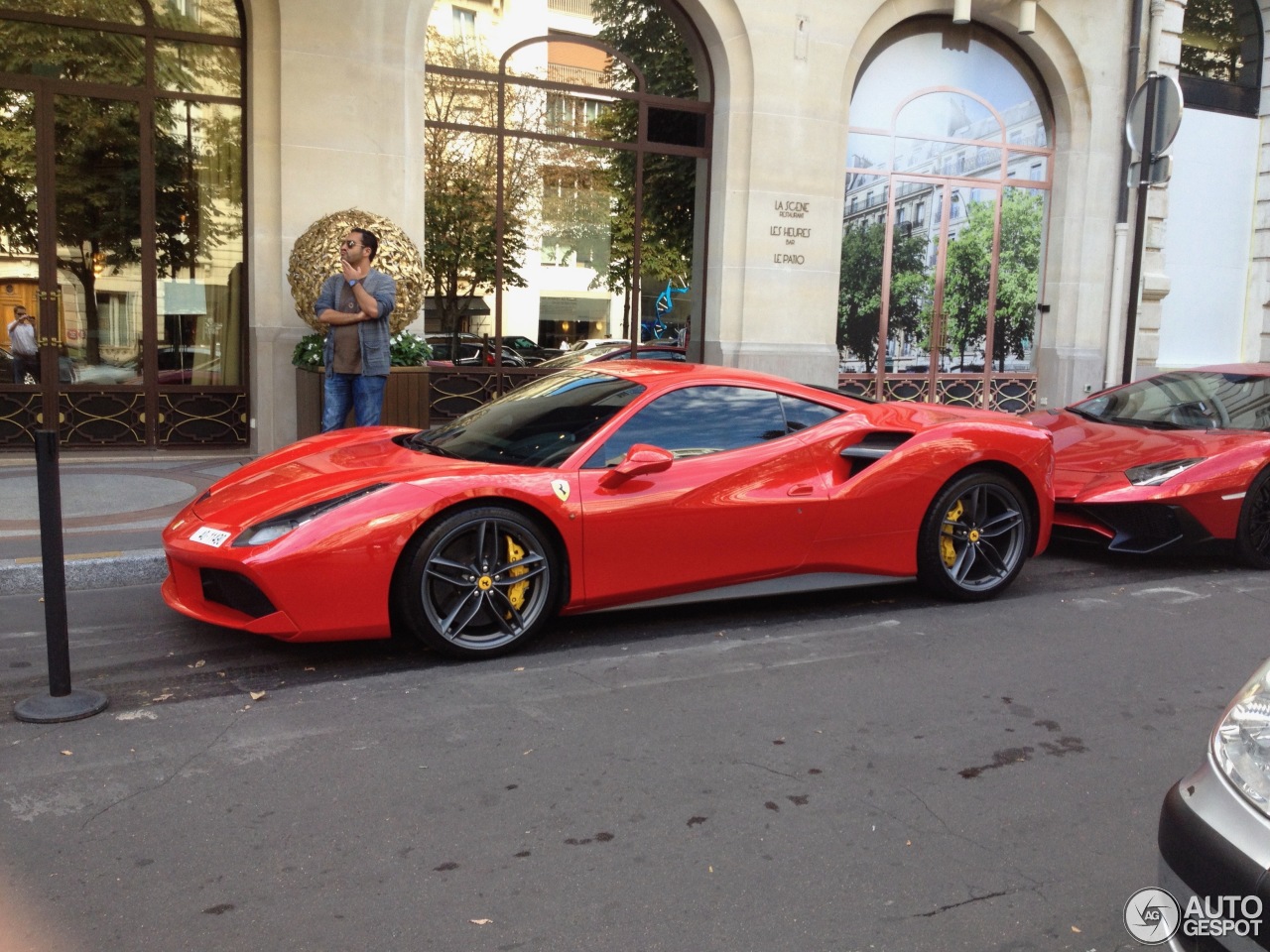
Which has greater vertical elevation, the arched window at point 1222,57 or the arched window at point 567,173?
the arched window at point 1222,57

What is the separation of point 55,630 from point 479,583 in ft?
5.38

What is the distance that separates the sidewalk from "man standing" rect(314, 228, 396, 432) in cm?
129

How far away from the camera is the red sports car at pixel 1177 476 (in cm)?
704

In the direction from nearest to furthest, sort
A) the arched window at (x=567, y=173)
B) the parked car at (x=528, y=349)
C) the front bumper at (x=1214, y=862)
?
the front bumper at (x=1214, y=862) < the arched window at (x=567, y=173) < the parked car at (x=528, y=349)

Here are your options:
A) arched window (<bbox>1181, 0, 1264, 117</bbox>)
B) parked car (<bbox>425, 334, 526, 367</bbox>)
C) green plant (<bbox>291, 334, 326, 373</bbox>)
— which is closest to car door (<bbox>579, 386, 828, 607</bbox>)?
green plant (<bbox>291, 334, 326, 373</bbox>)

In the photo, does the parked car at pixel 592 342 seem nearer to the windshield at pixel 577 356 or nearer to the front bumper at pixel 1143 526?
the windshield at pixel 577 356

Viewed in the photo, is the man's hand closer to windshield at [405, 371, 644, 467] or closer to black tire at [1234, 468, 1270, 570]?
windshield at [405, 371, 644, 467]

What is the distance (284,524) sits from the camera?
4656 mm

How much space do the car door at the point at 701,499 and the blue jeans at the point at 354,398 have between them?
12.0ft

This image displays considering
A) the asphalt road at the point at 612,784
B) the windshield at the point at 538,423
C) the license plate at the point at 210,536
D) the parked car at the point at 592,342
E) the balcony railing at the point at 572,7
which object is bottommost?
the asphalt road at the point at 612,784

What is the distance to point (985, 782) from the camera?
377 cm

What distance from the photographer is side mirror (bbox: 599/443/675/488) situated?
16.6 ft

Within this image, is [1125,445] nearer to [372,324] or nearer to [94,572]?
[372,324]

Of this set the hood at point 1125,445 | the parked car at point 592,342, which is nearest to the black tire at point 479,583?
the hood at point 1125,445
